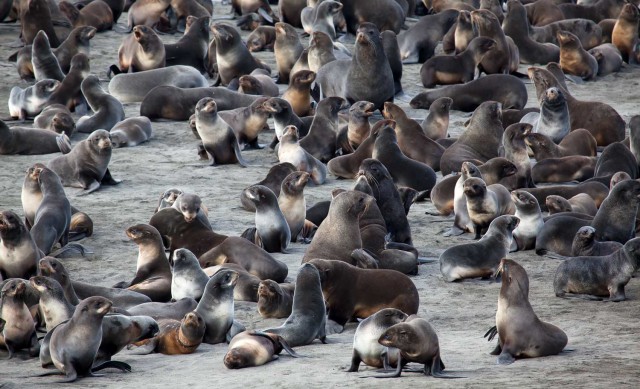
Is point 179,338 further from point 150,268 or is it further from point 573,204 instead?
point 573,204

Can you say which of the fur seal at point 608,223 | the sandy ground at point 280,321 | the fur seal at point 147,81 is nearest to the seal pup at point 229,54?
the fur seal at point 147,81

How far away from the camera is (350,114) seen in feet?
42.9

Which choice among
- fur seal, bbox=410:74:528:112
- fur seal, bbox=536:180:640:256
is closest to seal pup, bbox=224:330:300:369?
fur seal, bbox=536:180:640:256

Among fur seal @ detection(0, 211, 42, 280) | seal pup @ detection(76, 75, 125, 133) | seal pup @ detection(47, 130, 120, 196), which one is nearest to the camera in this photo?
fur seal @ detection(0, 211, 42, 280)

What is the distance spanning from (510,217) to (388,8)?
947 centimetres

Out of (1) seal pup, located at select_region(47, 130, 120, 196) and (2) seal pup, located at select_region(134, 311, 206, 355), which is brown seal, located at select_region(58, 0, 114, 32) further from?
(2) seal pup, located at select_region(134, 311, 206, 355)

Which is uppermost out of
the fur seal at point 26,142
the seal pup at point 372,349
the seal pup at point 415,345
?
the seal pup at point 415,345

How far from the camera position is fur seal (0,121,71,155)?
43.0 ft

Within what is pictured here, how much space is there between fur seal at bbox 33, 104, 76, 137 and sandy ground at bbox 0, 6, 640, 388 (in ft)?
0.59

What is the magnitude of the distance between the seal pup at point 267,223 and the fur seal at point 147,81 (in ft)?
19.2

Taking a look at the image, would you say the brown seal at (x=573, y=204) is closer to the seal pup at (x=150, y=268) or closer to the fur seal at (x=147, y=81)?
the seal pup at (x=150, y=268)

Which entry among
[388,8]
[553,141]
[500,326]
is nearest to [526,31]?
[388,8]

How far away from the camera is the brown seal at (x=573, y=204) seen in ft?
34.4

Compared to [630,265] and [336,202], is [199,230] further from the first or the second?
[630,265]
